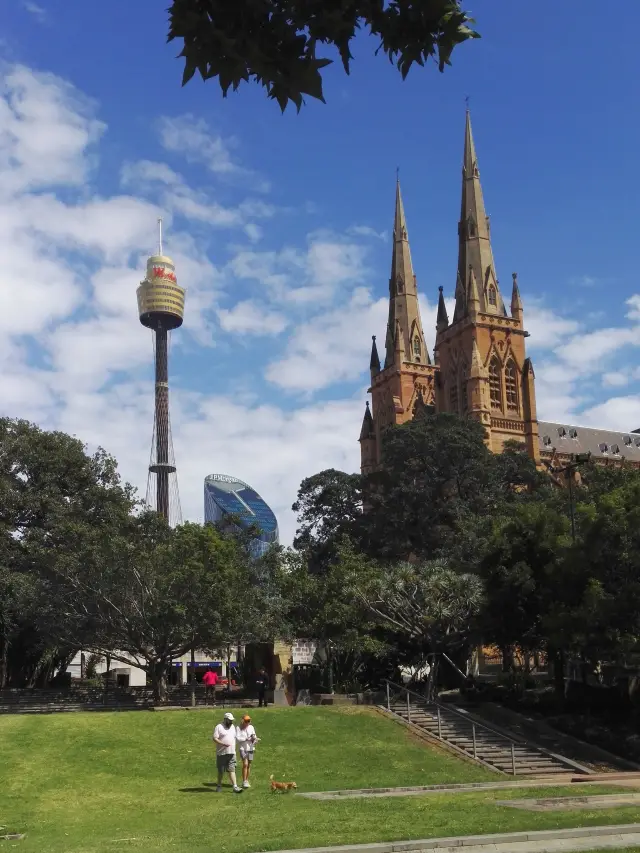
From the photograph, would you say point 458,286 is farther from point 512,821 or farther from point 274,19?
point 274,19

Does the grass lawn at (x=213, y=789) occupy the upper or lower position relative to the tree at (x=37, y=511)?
lower

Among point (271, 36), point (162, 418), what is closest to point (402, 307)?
point (162, 418)

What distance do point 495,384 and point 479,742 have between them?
59108mm

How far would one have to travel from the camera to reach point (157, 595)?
32938 mm

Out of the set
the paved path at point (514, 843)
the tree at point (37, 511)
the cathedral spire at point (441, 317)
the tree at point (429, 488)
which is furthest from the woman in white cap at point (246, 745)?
the cathedral spire at point (441, 317)

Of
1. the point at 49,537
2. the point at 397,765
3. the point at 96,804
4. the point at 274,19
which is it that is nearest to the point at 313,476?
the point at 49,537

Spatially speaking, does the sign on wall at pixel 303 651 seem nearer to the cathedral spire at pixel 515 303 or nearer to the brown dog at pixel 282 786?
the brown dog at pixel 282 786

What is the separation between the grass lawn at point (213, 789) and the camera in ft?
40.7

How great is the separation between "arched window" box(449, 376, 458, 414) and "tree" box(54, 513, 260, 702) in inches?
2017

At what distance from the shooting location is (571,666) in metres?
37.4

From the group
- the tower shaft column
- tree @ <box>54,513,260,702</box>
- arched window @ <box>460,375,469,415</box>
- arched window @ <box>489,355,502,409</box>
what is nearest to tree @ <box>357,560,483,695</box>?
tree @ <box>54,513,260,702</box>

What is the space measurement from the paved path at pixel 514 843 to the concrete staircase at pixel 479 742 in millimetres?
12094

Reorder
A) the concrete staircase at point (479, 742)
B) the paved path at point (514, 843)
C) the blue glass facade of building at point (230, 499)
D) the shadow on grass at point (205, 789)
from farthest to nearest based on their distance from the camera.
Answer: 1. the blue glass facade of building at point (230, 499)
2. the concrete staircase at point (479, 742)
3. the shadow on grass at point (205, 789)
4. the paved path at point (514, 843)

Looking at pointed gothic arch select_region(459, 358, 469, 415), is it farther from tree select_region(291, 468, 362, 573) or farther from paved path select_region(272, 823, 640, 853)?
paved path select_region(272, 823, 640, 853)
